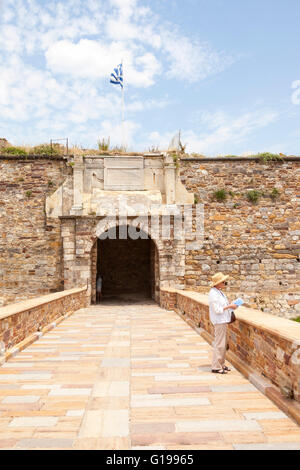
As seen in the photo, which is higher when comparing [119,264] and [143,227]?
[143,227]

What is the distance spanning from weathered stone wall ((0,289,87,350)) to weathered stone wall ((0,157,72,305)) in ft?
8.87

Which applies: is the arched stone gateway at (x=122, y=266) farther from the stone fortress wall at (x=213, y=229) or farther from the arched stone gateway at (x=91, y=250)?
the arched stone gateway at (x=91, y=250)

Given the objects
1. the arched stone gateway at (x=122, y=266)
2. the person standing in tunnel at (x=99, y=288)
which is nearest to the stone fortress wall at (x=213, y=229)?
the person standing in tunnel at (x=99, y=288)

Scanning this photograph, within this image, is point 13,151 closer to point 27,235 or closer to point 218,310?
point 27,235

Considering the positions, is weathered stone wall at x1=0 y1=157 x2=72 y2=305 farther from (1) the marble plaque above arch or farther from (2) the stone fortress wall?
(1) the marble plaque above arch

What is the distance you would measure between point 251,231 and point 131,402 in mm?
9027

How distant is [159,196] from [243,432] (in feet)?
29.3

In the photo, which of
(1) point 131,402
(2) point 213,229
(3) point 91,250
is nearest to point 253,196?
(2) point 213,229

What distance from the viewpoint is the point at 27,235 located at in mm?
11133

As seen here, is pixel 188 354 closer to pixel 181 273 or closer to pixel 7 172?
pixel 181 273

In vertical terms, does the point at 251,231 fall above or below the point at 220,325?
above

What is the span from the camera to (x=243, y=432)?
2482 mm
